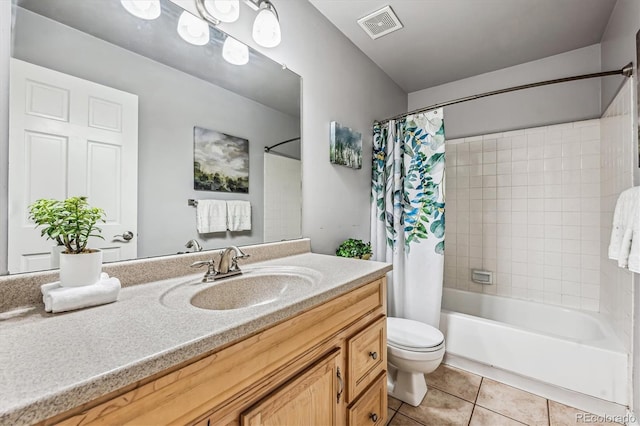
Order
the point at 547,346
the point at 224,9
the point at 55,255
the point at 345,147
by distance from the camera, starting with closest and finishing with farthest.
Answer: the point at 55,255 < the point at 224,9 < the point at 547,346 < the point at 345,147

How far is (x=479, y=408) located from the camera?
62.2 inches

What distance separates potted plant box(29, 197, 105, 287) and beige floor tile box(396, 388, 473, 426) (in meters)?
1.68

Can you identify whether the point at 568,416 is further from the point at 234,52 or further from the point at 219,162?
the point at 234,52

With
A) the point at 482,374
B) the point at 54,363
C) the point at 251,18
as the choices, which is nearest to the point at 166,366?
the point at 54,363

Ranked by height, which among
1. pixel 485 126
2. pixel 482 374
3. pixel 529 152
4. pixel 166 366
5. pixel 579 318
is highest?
pixel 485 126

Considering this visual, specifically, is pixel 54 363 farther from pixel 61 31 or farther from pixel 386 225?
pixel 386 225

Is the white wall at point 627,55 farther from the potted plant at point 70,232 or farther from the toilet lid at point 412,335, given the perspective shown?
the potted plant at point 70,232

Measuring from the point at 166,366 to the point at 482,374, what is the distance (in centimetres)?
214

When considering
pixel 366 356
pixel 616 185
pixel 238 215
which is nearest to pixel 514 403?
pixel 366 356

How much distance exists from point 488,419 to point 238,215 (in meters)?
1.73

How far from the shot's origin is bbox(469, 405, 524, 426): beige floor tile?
1462mm

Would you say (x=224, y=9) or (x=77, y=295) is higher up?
(x=224, y=9)

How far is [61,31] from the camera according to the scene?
835 millimetres

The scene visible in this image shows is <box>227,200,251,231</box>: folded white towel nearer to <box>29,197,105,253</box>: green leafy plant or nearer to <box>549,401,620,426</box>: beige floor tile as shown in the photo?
<box>29,197,105,253</box>: green leafy plant
